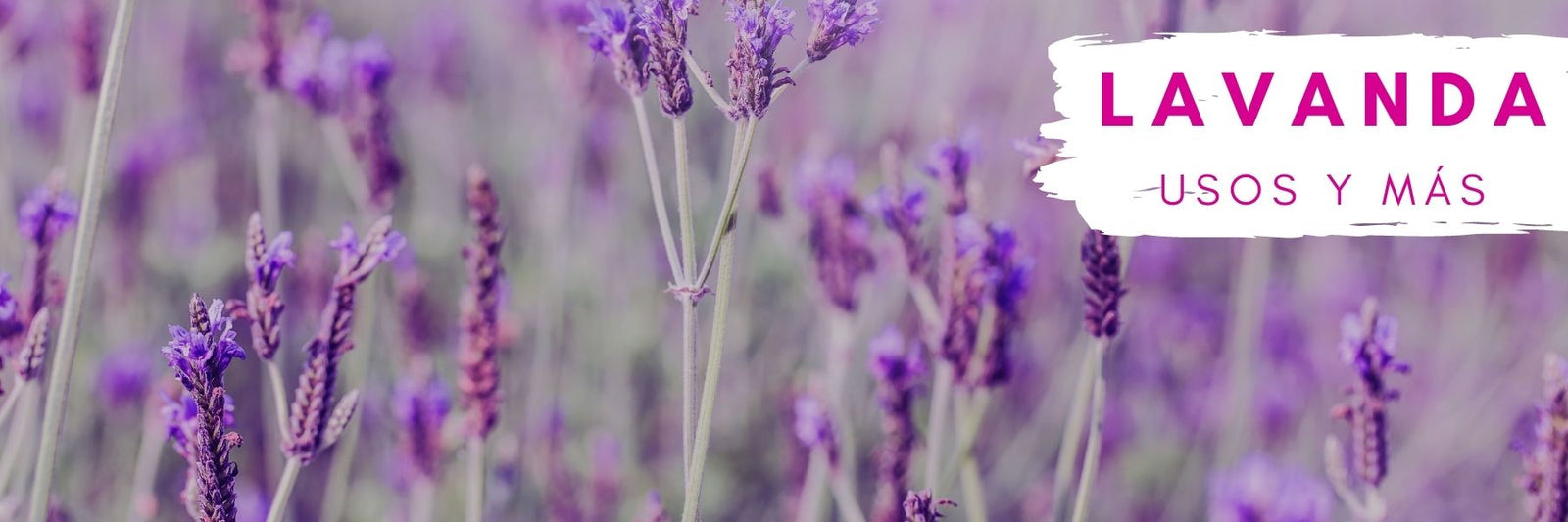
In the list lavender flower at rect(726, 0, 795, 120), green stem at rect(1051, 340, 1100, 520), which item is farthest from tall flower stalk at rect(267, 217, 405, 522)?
green stem at rect(1051, 340, 1100, 520)

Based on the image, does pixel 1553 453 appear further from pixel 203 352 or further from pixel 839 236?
pixel 203 352

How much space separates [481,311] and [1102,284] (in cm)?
→ 66

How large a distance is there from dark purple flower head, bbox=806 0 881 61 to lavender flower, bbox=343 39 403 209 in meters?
0.93

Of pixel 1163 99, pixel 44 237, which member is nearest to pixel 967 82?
pixel 1163 99

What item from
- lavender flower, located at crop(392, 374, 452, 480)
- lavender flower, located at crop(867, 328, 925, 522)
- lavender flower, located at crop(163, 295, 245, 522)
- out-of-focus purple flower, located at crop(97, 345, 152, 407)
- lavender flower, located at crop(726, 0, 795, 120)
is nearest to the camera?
lavender flower, located at crop(163, 295, 245, 522)

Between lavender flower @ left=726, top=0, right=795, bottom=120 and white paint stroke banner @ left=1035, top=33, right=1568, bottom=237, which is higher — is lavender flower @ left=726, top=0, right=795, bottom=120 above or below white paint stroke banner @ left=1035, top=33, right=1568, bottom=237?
below

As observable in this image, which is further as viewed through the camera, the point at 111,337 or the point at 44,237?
the point at 111,337

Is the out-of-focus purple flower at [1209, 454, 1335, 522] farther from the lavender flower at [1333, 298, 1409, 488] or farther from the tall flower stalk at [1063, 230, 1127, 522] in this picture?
the tall flower stalk at [1063, 230, 1127, 522]

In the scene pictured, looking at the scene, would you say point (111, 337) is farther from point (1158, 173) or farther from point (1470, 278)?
point (1470, 278)

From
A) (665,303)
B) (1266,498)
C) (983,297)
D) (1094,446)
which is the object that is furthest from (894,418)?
(665,303)

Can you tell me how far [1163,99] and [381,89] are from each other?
46.8 inches

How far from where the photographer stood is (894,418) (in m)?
1.47

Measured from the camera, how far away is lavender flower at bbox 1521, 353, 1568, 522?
4.02ft

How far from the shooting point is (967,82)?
4.04 metres
